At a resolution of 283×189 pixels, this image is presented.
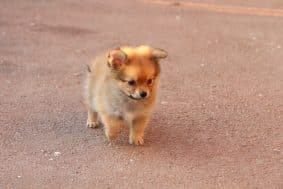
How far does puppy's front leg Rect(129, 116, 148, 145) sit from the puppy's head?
169mm

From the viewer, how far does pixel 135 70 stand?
8.37 ft

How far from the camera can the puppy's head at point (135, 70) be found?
2.55 meters

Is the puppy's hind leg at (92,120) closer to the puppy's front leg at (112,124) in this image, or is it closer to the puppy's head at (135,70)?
the puppy's front leg at (112,124)

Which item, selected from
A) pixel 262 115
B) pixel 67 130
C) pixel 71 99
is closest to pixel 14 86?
pixel 71 99

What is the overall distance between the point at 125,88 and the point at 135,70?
0.09 m

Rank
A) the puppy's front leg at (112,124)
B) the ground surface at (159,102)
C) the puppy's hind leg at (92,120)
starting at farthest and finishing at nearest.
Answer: the puppy's hind leg at (92,120)
the puppy's front leg at (112,124)
the ground surface at (159,102)

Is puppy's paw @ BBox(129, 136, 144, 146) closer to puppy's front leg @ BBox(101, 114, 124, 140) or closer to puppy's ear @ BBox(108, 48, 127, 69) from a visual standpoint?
puppy's front leg @ BBox(101, 114, 124, 140)

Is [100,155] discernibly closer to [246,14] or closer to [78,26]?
[78,26]

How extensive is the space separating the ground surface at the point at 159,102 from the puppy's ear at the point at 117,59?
37 centimetres

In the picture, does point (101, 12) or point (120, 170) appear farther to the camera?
point (101, 12)

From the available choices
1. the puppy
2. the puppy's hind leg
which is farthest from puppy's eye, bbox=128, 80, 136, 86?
the puppy's hind leg

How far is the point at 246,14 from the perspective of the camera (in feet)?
17.2

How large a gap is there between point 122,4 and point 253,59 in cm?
181

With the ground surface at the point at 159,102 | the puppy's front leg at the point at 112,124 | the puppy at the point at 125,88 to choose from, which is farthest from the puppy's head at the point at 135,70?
the ground surface at the point at 159,102
